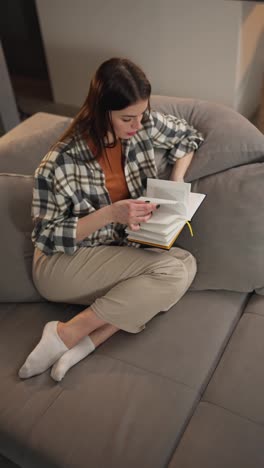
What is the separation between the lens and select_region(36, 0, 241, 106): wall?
2.05 m

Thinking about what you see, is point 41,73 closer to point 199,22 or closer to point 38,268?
point 199,22

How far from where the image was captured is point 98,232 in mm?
1414

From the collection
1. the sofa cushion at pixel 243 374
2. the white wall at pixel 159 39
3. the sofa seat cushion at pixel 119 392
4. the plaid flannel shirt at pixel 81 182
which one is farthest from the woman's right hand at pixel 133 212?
the white wall at pixel 159 39

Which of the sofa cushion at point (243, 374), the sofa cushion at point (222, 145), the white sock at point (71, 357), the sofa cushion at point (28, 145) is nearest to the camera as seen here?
the sofa cushion at point (243, 374)

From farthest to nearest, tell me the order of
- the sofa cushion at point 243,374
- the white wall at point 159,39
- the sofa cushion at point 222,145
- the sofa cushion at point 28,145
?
the white wall at point 159,39 < the sofa cushion at point 28,145 < the sofa cushion at point 222,145 < the sofa cushion at point 243,374

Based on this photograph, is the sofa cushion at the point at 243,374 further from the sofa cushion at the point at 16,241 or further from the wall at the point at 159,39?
the wall at the point at 159,39

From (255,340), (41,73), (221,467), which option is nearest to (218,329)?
(255,340)

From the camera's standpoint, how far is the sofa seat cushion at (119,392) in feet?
3.56

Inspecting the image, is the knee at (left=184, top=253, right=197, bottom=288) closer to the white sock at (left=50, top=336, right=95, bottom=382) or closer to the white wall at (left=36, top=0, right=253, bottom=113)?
the white sock at (left=50, top=336, right=95, bottom=382)

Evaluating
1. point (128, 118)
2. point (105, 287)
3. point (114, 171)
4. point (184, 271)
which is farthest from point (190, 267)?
point (128, 118)

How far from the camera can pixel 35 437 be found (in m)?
1.12

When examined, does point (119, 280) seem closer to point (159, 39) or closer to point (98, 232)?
point (98, 232)

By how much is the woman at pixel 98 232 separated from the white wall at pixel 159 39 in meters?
0.89

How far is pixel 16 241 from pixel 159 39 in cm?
139
